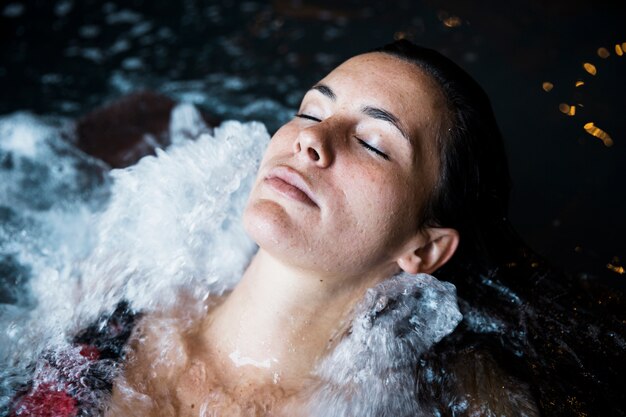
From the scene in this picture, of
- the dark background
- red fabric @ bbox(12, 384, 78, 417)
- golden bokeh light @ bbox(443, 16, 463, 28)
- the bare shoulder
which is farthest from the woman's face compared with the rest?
golden bokeh light @ bbox(443, 16, 463, 28)

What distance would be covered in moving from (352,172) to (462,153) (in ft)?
1.61

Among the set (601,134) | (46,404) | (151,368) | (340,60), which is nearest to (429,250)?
(151,368)

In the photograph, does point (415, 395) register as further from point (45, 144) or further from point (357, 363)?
point (45, 144)

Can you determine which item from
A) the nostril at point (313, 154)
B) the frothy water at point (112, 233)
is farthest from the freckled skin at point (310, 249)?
the frothy water at point (112, 233)

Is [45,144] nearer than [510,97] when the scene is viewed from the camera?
Yes

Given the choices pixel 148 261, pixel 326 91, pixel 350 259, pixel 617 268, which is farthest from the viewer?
pixel 617 268

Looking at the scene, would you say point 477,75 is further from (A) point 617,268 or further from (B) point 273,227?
(B) point 273,227

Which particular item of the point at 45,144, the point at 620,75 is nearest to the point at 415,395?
the point at 45,144

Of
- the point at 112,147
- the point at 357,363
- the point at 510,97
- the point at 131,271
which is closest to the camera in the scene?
the point at 357,363

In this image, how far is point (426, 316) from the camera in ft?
8.79

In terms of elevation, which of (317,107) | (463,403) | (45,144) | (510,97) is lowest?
(45,144)

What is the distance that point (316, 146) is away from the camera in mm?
2115

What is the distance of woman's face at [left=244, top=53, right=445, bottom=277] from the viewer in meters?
2.10

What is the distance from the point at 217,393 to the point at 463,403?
3.03 feet
